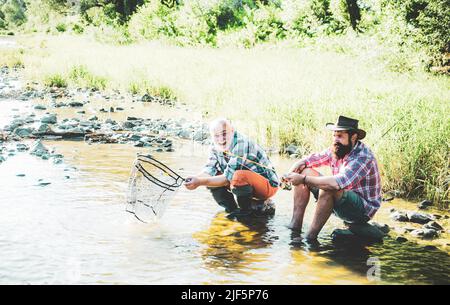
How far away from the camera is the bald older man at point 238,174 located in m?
5.70

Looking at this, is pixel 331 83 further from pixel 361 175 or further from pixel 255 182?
pixel 361 175

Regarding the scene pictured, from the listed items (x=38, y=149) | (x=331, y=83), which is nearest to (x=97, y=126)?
(x=38, y=149)

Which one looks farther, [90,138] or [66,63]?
[66,63]

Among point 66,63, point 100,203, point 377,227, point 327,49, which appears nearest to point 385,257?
point 377,227

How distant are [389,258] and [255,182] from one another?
1.63 m

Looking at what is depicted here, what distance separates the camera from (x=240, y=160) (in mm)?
5734

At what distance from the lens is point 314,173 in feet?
17.8

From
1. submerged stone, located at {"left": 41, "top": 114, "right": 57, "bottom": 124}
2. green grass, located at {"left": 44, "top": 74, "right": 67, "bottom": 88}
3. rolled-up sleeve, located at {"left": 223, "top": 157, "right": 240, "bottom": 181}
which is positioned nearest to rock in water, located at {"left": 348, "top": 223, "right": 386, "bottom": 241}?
rolled-up sleeve, located at {"left": 223, "top": 157, "right": 240, "bottom": 181}

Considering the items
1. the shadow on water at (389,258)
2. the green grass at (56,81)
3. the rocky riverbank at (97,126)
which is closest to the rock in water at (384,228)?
the shadow on water at (389,258)

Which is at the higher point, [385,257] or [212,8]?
[212,8]

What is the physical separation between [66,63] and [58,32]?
116 ft

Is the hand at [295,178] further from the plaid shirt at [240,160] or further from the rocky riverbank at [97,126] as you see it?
the rocky riverbank at [97,126]

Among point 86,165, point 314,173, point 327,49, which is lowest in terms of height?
point 86,165

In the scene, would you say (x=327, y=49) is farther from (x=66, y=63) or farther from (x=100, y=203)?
(x=100, y=203)
